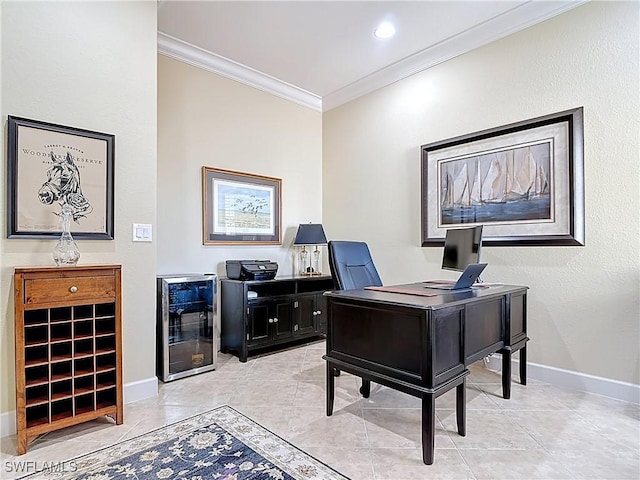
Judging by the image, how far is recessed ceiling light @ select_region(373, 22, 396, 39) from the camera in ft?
10.4

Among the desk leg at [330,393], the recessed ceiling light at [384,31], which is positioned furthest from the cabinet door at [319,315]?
the recessed ceiling light at [384,31]

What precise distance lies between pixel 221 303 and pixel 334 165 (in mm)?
2308

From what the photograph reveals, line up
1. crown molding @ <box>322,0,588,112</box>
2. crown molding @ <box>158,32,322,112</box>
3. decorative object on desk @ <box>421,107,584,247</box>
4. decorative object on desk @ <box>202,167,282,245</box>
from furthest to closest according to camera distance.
Result: decorative object on desk @ <box>202,167,282,245</box>, crown molding @ <box>158,32,322,112</box>, crown molding @ <box>322,0,588,112</box>, decorative object on desk @ <box>421,107,584,247</box>

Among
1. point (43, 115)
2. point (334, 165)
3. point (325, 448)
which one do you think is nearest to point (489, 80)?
point (334, 165)

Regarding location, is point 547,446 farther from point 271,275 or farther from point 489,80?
point 489,80

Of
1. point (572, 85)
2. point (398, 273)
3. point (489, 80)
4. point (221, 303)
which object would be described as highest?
point (489, 80)

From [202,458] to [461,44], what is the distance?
389cm

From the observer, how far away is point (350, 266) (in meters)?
2.76

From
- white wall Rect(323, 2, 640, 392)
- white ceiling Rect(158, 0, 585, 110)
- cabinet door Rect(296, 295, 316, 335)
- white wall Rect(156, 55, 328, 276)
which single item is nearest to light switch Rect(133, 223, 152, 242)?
white wall Rect(156, 55, 328, 276)

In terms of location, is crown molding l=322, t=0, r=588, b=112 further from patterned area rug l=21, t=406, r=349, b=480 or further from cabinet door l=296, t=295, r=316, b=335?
patterned area rug l=21, t=406, r=349, b=480

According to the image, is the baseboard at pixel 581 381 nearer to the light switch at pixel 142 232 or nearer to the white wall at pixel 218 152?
the white wall at pixel 218 152

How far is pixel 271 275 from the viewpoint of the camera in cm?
365

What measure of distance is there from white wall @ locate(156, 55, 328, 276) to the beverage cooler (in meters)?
→ 0.51

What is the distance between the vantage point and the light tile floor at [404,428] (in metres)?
1.71
